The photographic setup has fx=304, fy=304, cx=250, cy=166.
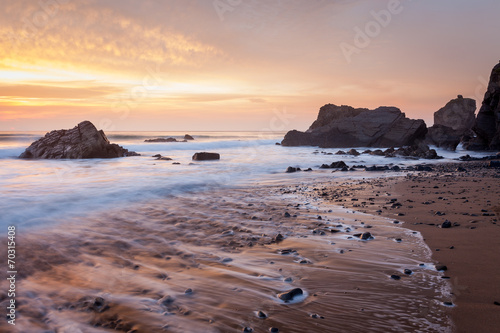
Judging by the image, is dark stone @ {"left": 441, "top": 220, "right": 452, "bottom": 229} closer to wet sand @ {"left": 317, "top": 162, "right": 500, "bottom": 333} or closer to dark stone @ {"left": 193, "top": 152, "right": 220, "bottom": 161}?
wet sand @ {"left": 317, "top": 162, "right": 500, "bottom": 333}


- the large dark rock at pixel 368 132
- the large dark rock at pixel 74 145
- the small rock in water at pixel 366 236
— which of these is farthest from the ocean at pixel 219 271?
the large dark rock at pixel 368 132

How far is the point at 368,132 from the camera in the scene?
45594mm

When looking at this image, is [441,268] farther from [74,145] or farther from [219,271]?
[74,145]

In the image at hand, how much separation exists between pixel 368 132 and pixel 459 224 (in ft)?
140

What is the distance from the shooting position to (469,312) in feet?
9.14

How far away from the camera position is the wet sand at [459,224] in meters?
2.91

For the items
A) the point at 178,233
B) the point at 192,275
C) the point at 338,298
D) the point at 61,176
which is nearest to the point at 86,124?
the point at 61,176

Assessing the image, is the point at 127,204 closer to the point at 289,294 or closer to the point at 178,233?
the point at 178,233

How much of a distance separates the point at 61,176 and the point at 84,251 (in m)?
11.3

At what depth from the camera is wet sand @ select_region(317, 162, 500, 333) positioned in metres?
2.91

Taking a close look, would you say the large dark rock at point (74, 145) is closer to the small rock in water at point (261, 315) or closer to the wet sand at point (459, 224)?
the wet sand at point (459, 224)

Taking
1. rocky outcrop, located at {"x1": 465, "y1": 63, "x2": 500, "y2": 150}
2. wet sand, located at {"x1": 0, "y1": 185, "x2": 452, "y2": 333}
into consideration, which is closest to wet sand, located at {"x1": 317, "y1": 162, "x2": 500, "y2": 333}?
wet sand, located at {"x1": 0, "y1": 185, "x2": 452, "y2": 333}

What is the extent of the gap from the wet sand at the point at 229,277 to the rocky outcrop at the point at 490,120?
107ft

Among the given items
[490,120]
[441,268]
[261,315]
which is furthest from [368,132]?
Result: [261,315]
